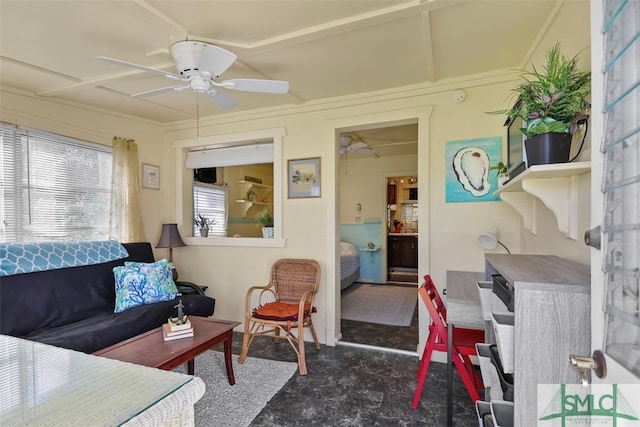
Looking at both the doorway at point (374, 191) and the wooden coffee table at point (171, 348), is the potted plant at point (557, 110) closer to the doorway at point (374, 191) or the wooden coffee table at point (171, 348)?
the wooden coffee table at point (171, 348)

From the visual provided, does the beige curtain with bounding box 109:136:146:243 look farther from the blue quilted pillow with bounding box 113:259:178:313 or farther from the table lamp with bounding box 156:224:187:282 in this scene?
the blue quilted pillow with bounding box 113:259:178:313

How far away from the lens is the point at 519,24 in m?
1.85

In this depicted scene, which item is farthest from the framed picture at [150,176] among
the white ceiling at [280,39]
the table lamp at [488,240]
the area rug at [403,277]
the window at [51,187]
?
the area rug at [403,277]

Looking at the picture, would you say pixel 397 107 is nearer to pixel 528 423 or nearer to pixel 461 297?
pixel 461 297

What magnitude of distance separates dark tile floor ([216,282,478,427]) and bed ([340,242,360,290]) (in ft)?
6.07

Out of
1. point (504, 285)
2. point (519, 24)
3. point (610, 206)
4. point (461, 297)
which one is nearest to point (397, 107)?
point (519, 24)

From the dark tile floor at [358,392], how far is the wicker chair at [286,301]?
173mm

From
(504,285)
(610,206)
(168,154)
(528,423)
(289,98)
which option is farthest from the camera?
(168,154)

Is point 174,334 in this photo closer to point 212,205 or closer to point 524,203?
point 524,203

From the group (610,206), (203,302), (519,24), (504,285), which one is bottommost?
(203,302)

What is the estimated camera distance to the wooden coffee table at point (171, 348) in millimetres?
1759

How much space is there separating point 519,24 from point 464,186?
1.20 meters

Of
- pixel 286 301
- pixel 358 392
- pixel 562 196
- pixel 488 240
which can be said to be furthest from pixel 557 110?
pixel 286 301

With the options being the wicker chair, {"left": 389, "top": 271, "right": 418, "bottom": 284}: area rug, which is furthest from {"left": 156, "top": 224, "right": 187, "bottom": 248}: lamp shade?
{"left": 389, "top": 271, "right": 418, "bottom": 284}: area rug
